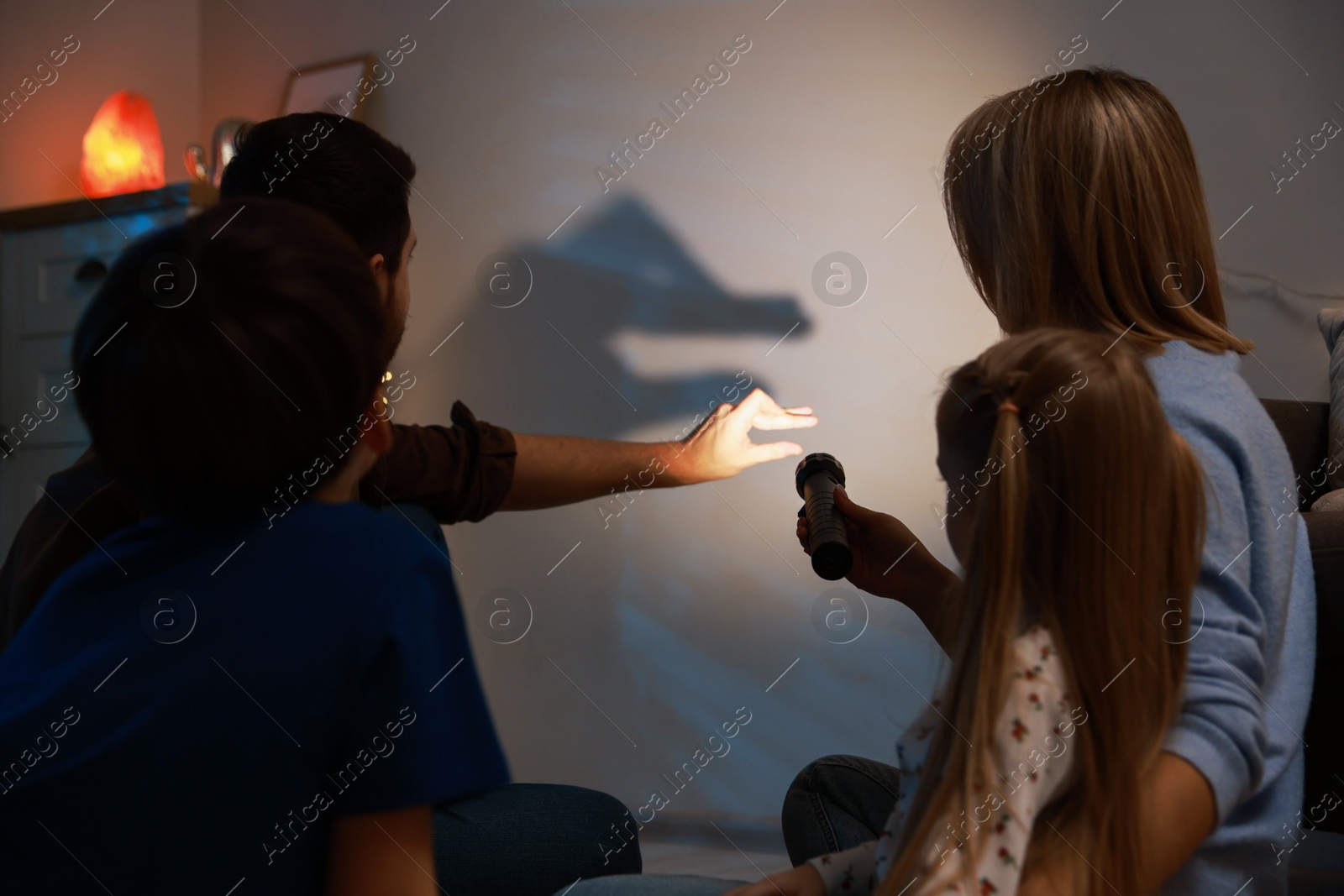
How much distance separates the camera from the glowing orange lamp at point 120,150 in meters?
2.25

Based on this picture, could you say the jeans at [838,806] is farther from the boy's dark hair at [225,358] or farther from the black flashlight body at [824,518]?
A: the boy's dark hair at [225,358]

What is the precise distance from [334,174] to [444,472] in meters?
0.35

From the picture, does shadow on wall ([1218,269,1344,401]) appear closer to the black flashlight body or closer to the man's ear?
the black flashlight body

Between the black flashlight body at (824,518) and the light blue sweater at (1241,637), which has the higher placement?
the black flashlight body at (824,518)

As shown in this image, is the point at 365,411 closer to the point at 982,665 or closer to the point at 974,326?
the point at 982,665

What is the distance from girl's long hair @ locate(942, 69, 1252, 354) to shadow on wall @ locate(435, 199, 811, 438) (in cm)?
115

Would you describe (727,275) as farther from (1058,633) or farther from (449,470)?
(1058,633)

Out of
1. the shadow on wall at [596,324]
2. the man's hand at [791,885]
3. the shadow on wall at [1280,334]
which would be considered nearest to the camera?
the man's hand at [791,885]

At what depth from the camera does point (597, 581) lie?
211cm

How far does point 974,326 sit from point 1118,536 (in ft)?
4.32

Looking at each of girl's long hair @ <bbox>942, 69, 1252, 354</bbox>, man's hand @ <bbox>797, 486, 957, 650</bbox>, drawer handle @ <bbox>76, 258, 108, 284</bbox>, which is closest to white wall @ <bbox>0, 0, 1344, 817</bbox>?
drawer handle @ <bbox>76, 258, 108, 284</bbox>

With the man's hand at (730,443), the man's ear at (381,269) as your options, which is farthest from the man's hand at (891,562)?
the man's ear at (381,269)

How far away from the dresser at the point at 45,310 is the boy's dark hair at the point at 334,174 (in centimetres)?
105

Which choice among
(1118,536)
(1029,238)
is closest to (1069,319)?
(1029,238)
